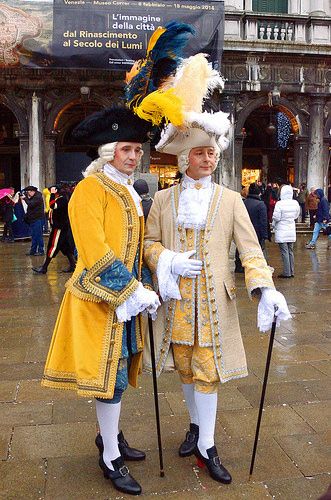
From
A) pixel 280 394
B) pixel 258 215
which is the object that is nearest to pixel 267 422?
pixel 280 394

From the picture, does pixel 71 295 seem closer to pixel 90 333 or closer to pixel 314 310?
pixel 90 333

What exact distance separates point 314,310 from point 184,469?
14.2 feet

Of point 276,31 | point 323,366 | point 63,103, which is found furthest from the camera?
point 276,31

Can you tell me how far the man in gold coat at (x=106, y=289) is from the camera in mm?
2771

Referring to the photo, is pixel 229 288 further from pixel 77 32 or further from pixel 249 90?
pixel 249 90

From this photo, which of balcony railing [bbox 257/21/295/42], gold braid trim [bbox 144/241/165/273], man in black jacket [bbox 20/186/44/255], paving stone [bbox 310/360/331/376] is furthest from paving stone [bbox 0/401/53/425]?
balcony railing [bbox 257/21/295/42]

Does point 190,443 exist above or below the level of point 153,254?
below

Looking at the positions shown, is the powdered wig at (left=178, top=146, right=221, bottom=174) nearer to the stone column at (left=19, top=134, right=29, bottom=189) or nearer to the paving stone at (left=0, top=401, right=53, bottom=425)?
the paving stone at (left=0, top=401, right=53, bottom=425)

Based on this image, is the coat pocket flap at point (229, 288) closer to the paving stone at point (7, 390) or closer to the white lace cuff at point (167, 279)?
the white lace cuff at point (167, 279)

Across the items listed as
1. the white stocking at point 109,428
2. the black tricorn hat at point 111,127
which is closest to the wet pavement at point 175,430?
the white stocking at point 109,428

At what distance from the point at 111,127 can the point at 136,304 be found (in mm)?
976

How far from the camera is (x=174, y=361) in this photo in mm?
3115

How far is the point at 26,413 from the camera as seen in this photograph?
381 centimetres

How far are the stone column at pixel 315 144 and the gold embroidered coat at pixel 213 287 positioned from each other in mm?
16707
